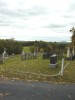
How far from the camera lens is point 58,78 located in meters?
18.2


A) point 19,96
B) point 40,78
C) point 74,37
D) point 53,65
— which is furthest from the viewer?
point 74,37

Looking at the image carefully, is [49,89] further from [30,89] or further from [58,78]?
[58,78]

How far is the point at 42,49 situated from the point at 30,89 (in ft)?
169

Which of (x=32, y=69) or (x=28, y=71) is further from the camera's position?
(x=32, y=69)

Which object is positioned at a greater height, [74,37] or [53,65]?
[74,37]

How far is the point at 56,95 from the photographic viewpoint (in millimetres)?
12055

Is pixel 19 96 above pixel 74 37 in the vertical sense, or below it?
below

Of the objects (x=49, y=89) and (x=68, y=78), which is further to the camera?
(x=68, y=78)

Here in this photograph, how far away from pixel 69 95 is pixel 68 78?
6.29 m

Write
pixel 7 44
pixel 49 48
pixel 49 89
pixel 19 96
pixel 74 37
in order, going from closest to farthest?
pixel 19 96 < pixel 49 89 < pixel 74 37 < pixel 7 44 < pixel 49 48

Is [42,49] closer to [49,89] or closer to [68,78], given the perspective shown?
[68,78]

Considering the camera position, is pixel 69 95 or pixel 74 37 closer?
pixel 69 95

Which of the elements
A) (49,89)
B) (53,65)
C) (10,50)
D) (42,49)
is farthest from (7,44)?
(49,89)

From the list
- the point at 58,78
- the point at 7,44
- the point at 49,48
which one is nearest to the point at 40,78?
the point at 58,78
